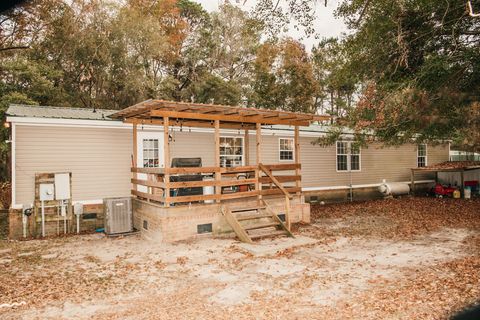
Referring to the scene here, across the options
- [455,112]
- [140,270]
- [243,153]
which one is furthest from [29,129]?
[455,112]

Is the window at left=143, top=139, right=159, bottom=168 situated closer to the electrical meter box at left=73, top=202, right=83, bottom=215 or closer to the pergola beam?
the electrical meter box at left=73, top=202, right=83, bottom=215

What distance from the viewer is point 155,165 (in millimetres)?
11367

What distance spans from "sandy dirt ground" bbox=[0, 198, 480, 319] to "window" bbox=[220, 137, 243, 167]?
429cm

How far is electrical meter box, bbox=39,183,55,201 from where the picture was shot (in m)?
9.35

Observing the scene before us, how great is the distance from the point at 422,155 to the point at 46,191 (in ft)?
60.1

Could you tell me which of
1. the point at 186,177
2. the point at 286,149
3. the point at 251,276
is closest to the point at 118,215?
the point at 186,177

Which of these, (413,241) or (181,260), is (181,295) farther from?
(413,241)

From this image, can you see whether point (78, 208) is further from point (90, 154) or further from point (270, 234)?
point (270, 234)

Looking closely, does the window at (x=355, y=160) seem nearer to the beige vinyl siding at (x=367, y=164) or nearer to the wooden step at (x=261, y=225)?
the beige vinyl siding at (x=367, y=164)

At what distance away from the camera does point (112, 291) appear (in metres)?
5.23

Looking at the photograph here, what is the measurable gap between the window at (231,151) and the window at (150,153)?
2485 mm

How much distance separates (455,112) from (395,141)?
10.1 ft

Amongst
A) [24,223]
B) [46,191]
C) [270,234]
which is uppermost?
[46,191]

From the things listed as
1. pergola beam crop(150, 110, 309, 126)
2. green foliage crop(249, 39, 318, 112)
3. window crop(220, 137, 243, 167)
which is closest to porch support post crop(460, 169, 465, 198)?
pergola beam crop(150, 110, 309, 126)
